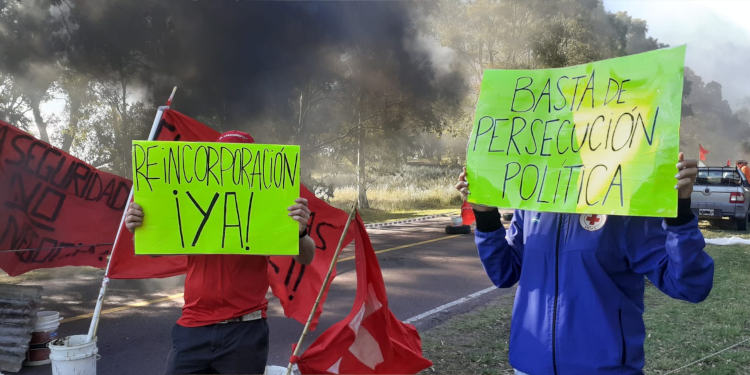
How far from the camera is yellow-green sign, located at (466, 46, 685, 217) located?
2029 millimetres

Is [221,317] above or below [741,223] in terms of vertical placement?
below

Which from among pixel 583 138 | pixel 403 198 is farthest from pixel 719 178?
pixel 583 138

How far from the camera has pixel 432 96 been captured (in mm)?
19438

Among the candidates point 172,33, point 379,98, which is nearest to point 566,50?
point 379,98

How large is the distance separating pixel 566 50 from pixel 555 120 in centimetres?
2826

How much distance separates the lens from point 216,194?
262 centimetres

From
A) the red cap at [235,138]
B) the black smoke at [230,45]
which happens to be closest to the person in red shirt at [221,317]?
the red cap at [235,138]

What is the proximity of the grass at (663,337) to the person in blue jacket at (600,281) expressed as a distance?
232 cm

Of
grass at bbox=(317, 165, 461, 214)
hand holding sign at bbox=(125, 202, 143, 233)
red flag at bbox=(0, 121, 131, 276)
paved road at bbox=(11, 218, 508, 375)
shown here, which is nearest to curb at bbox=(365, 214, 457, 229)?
grass at bbox=(317, 165, 461, 214)

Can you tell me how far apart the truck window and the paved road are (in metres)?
7.86

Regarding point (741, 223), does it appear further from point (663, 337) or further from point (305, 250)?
point (305, 250)

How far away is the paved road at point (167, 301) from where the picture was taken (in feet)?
16.7

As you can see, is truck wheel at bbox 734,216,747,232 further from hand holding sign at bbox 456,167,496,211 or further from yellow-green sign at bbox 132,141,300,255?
yellow-green sign at bbox 132,141,300,255

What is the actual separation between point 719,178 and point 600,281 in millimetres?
15072
